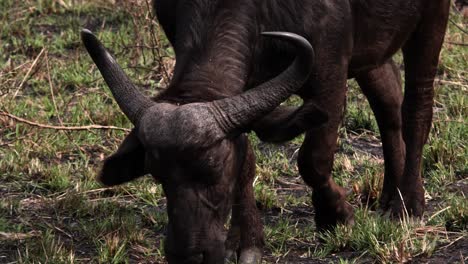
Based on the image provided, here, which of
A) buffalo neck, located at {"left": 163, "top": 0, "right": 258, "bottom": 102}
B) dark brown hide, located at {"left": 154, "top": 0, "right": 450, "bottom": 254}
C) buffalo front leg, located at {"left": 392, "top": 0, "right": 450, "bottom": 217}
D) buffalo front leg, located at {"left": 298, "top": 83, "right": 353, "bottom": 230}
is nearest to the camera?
buffalo neck, located at {"left": 163, "top": 0, "right": 258, "bottom": 102}

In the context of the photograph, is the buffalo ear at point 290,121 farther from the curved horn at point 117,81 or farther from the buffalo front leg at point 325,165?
the buffalo front leg at point 325,165

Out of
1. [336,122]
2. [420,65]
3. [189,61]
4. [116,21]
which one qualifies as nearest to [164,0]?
[189,61]

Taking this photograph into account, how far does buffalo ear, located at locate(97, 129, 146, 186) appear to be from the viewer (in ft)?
18.6

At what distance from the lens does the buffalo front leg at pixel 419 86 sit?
723 cm

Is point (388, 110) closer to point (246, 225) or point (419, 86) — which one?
point (419, 86)

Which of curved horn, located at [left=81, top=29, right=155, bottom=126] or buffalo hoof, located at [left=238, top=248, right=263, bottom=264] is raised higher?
curved horn, located at [left=81, top=29, right=155, bottom=126]

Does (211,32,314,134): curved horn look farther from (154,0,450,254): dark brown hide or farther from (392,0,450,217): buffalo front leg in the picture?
(392,0,450,217): buffalo front leg

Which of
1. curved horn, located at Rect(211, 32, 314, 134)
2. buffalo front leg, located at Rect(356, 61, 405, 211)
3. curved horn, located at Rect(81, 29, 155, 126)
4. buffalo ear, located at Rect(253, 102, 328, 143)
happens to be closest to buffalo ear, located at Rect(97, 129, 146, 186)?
curved horn, located at Rect(81, 29, 155, 126)

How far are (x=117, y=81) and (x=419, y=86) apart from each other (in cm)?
241

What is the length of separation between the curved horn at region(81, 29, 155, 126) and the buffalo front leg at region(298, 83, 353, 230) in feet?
3.78

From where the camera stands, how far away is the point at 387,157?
7.53m

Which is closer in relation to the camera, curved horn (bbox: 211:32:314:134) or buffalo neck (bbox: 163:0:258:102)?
curved horn (bbox: 211:32:314:134)

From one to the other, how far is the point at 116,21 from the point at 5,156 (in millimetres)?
3287

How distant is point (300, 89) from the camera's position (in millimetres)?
6293
